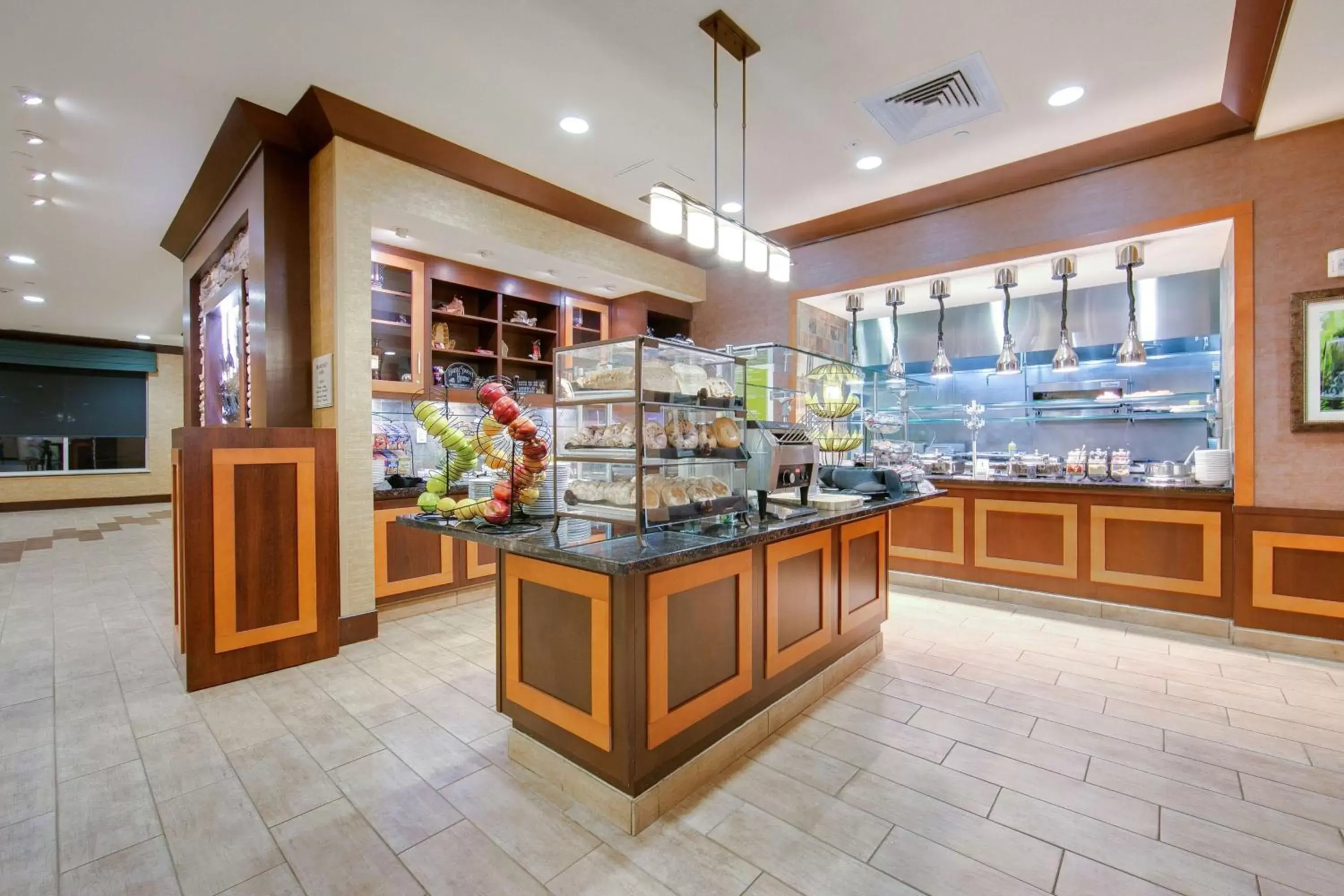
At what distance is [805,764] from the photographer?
2264 mm

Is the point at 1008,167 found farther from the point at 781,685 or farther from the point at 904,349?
the point at 781,685

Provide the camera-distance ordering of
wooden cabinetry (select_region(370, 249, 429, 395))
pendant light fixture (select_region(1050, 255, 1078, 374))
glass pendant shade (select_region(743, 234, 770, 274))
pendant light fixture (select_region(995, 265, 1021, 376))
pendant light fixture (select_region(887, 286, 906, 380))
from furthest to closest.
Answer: pendant light fixture (select_region(887, 286, 906, 380)) < wooden cabinetry (select_region(370, 249, 429, 395)) < pendant light fixture (select_region(995, 265, 1021, 376)) < pendant light fixture (select_region(1050, 255, 1078, 374)) < glass pendant shade (select_region(743, 234, 770, 274))

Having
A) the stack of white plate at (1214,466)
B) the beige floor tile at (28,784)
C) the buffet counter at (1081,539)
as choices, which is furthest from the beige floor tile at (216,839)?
the stack of white plate at (1214,466)

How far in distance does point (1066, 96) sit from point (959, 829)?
3.93 m

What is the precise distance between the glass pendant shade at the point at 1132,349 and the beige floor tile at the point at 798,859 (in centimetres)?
417

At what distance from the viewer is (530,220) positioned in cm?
465

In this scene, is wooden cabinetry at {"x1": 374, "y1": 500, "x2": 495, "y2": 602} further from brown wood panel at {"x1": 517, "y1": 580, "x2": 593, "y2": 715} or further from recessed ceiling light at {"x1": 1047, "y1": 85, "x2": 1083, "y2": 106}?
recessed ceiling light at {"x1": 1047, "y1": 85, "x2": 1083, "y2": 106}

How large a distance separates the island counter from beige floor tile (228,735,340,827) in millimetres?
683

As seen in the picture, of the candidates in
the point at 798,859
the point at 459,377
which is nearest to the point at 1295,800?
the point at 798,859

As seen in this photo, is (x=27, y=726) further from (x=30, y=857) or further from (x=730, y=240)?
(x=730, y=240)

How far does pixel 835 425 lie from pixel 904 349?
3285 mm

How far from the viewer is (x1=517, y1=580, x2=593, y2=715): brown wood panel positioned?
1.99 metres

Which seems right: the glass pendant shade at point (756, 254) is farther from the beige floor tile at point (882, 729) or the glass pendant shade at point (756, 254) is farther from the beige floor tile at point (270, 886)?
the beige floor tile at point (270, 886)

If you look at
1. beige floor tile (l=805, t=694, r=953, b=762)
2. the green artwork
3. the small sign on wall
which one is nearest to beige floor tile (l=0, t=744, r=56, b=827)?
the small sign on wall
